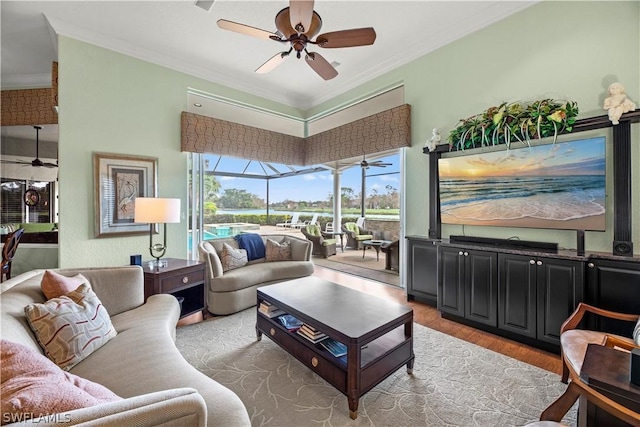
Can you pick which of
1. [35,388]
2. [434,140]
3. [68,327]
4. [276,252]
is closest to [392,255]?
A: [276,252]

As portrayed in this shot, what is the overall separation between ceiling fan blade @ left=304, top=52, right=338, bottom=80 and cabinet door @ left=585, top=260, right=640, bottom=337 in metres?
3.04

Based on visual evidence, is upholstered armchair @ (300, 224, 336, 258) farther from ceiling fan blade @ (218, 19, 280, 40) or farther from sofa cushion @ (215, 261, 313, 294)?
ceiling fan blade @ (218, 19, 280, 40)

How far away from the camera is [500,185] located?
2939mm

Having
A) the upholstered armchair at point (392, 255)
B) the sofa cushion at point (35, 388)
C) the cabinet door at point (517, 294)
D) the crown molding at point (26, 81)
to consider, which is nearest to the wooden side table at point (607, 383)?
the cabinet door at point (517, 294)

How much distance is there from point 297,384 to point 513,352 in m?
2.00

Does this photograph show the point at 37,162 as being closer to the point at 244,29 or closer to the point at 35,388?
the point at 244,29

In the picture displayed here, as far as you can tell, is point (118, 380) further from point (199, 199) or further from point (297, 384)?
point (199, 199)

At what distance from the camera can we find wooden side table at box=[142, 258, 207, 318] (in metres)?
2.68

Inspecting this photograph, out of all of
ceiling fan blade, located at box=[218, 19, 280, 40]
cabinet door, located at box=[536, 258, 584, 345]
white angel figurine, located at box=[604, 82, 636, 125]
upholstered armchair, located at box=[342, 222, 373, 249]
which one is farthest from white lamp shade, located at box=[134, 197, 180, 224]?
upholstered armchair, located at box=[342, 222, 373, 249]

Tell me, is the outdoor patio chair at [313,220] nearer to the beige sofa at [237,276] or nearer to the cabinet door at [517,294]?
the beige sofa at [237,276]

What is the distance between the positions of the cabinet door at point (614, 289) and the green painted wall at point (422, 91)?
1.46 feet

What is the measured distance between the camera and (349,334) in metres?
1.71

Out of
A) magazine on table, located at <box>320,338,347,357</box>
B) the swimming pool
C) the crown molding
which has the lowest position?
magazine on table, located at <box>320,338,347,357</box>

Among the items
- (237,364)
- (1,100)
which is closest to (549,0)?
(237,364)
